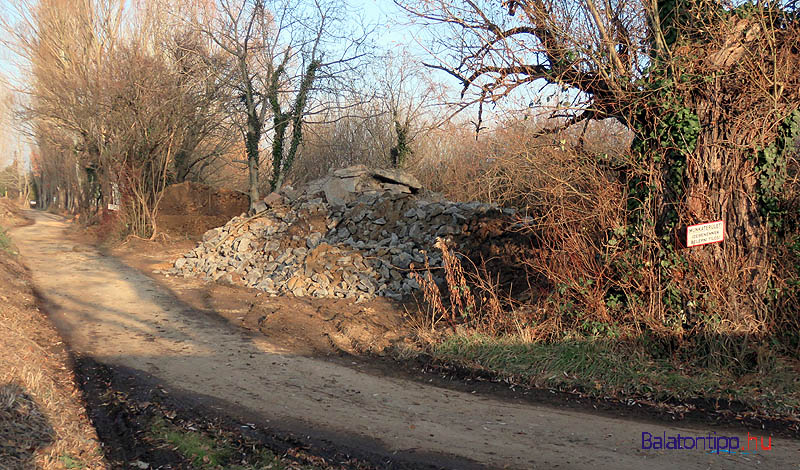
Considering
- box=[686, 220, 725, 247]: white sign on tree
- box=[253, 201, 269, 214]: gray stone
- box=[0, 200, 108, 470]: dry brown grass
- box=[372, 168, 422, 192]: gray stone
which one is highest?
box=[372, 168, 422, 192]: gray stone

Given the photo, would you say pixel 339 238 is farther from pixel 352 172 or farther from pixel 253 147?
pixel 253 147

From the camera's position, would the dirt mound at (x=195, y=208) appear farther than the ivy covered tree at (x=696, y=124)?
Yes

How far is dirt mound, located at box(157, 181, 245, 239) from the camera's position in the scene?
2261cm

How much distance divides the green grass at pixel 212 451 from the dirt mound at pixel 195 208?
18430mm

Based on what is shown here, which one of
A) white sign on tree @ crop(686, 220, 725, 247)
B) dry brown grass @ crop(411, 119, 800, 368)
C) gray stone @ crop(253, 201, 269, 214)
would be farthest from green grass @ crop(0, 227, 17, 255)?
white sign on tree @ crop(686, 220, 725, 247)

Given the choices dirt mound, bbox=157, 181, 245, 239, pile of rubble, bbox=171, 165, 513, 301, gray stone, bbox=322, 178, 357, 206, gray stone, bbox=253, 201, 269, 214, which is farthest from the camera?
dirt mound, bbox=157, 181, 245, 239

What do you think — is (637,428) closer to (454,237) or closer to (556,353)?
(556,353)

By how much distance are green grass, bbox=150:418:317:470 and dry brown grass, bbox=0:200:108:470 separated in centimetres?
53

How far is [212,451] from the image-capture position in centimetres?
466

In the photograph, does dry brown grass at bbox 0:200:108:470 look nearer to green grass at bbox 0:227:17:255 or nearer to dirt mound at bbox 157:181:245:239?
green grass at bbox 0:227:17:255

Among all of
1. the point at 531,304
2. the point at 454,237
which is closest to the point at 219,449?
the point at 531,304

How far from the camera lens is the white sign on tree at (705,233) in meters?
6.88

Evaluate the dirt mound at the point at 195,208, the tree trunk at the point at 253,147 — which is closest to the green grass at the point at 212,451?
the tree trunk at the point at 253,147

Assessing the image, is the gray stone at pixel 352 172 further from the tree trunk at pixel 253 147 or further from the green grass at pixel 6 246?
the green grass at pixel 6 246
